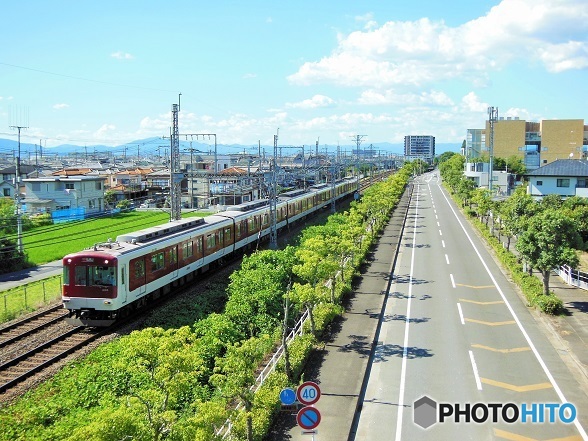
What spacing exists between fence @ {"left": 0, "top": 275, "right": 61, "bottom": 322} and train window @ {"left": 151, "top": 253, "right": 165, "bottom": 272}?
16.6 ft

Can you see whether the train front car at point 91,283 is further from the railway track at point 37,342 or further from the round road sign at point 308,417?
the round road sign at point 308,417

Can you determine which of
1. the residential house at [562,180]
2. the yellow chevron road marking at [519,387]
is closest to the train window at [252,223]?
the yellow chevron road marking at [519,387]

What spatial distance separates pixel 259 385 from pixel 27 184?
152 ft

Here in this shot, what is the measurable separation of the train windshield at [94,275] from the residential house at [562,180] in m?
33.7

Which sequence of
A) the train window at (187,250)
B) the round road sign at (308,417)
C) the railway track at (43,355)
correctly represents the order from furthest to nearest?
the train window at (187,250) < the railway track at (43,355) < the round road sign at (308,417)

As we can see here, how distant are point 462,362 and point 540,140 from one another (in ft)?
235

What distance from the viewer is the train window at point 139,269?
741 inches

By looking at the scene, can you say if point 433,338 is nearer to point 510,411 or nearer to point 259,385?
point 510,411

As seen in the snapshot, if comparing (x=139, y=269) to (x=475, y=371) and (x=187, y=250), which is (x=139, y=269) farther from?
(x=475, y=371)

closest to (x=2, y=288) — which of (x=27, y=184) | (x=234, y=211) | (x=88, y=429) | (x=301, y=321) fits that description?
(x=234, y=211)

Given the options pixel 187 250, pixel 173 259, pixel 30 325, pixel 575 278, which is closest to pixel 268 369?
pixel 173 259

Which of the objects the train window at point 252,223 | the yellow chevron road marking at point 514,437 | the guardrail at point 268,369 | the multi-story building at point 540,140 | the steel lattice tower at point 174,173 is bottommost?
the yellow chevron road marking at point 514,437

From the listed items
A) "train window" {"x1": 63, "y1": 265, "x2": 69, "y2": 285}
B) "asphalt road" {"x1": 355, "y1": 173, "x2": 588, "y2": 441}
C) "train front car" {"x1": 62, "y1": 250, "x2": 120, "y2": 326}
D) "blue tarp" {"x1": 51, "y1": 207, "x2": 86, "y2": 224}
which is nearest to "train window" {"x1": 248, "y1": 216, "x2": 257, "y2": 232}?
"asphalt road" {"x1": 355, "y1": 173, "x2": 588, "y2": 441}

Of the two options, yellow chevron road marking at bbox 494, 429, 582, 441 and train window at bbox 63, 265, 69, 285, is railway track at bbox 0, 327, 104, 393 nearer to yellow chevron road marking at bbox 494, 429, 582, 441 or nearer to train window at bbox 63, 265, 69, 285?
train window at bbox 63, 265, 69, 285
